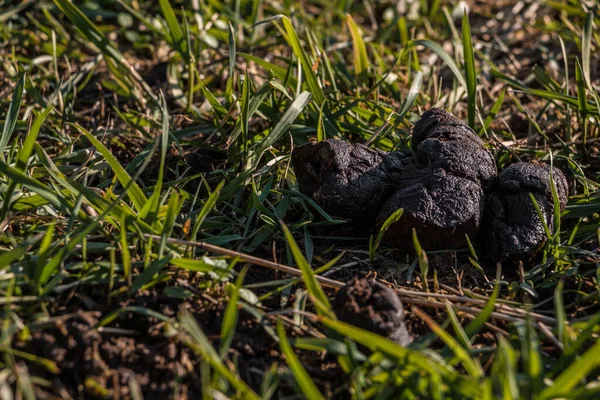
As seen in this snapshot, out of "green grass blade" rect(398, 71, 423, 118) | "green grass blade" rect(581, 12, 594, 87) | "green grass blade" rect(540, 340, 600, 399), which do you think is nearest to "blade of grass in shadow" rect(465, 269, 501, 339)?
"green grass blade" rect(540, 340, 600, 399)

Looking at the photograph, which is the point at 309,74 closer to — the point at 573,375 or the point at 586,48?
the point at 586,48

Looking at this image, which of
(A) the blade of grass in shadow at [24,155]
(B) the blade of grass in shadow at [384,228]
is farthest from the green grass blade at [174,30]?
(B) the blade of grass in shadow at [384,228]

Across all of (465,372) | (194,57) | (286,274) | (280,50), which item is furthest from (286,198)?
(280,50)

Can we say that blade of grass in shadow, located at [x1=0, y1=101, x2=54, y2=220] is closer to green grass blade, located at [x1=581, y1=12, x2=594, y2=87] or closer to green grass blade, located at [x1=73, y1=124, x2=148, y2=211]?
green grass blade, located at [x1=73, y1=124, x2=148, y2=211]

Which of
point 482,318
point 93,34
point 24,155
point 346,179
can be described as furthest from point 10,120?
point 482,318

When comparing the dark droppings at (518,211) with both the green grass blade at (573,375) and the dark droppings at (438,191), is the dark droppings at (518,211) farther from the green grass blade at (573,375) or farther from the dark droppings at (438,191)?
the green grass blade at (573,375)

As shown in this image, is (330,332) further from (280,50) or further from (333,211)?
(280,50)
